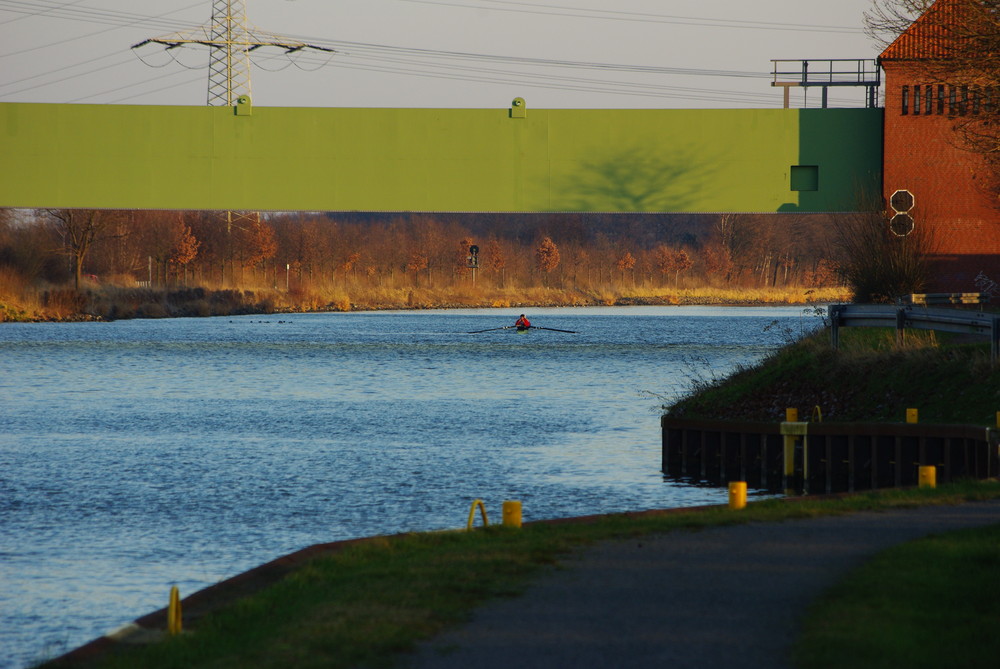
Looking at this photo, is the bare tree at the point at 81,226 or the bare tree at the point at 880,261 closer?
the bare tree at the point at 880,261

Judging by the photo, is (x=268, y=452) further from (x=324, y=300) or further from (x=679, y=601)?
(x=324, y=300)

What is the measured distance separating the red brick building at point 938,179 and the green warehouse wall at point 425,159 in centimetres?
228

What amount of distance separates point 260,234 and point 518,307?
29.1 m

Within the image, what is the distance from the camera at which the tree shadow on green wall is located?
4759cm

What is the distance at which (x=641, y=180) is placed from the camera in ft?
157

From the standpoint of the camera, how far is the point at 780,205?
47.8 m

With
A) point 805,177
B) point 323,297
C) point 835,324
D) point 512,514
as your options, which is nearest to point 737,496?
point 512,514

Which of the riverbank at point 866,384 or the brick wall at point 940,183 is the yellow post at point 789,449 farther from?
the brick wall at point 940,183

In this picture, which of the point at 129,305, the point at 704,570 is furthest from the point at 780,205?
the point at 129,305

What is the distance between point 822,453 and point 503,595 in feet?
44.2

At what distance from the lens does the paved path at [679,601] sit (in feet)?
26.2

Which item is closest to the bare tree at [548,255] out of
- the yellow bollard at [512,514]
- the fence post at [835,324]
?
the fence post at [835,324]

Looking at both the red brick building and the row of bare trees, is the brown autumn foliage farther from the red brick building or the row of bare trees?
the red brick building

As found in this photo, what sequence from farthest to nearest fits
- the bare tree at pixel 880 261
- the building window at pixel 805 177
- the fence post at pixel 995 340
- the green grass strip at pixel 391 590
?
the building window at pixel 805 177
the bare tree at pixel 880 261
the fence post at pixel 995 340
the green grass strip at pixel 391 590
